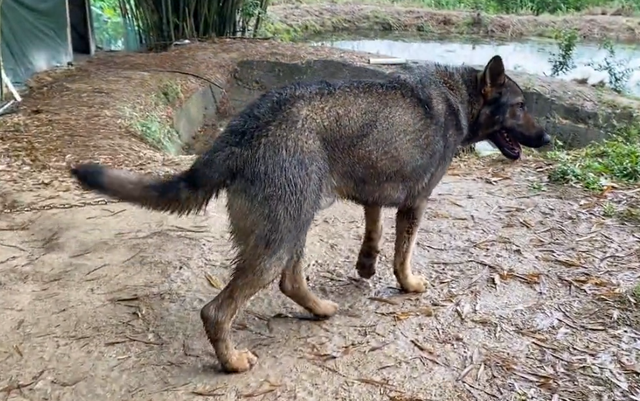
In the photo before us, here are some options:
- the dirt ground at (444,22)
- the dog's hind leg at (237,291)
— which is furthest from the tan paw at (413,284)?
the dirt ground at (444,22)

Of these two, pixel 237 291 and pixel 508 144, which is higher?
pixel 508 144

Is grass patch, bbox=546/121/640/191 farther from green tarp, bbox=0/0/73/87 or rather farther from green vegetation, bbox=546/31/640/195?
green tarp, bbox=0/0/73/87

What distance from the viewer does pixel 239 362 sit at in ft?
10.3

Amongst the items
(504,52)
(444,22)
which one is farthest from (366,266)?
(444,22)

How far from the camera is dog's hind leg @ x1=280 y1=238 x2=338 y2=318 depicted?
3490 millimetres

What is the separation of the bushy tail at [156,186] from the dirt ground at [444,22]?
13.2m

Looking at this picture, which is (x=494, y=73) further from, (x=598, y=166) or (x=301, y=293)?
(x=598, y=166)

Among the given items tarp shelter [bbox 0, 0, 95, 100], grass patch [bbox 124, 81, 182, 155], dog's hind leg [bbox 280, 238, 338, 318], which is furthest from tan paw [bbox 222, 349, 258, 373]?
tarp shelter [bbox 0, 0, 95, 100]

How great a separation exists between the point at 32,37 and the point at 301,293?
A: 6.79m

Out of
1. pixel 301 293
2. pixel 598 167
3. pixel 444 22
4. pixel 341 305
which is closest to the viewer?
pixel 301 293

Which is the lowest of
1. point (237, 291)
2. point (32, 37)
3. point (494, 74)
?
point (237, 291)

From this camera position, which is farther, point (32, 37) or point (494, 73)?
point (32, 37)

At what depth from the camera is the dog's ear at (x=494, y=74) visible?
149 inches

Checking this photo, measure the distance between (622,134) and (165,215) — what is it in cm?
594
